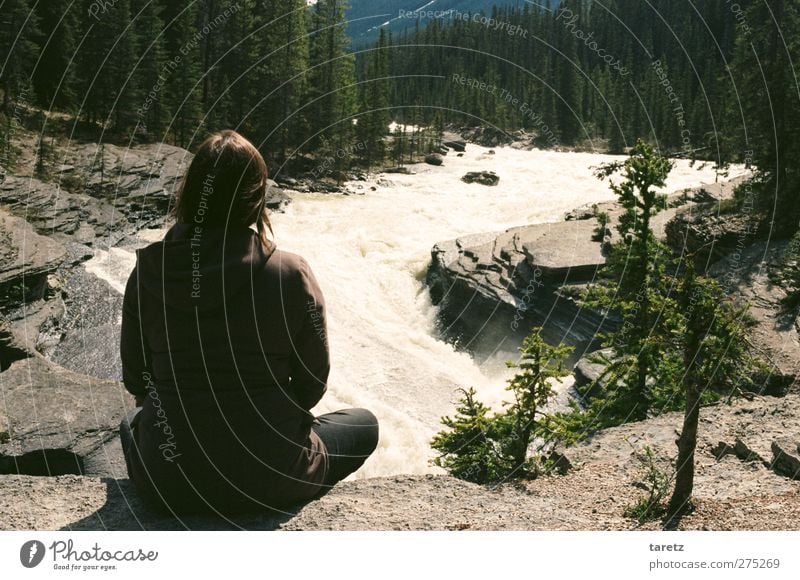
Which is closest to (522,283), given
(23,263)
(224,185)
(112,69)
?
(23,263)

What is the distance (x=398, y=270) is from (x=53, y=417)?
45.9ft

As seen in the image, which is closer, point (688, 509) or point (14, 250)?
point (688, 509)

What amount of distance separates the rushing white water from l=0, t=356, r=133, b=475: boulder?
418 centimetres

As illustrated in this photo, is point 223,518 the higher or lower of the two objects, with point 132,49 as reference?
lower

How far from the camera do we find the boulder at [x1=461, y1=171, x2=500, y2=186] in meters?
39.5

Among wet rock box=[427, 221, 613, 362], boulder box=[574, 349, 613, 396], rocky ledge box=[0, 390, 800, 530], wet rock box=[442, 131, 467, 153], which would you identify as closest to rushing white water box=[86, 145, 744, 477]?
wet rock box=[427, 221, 613, 362]

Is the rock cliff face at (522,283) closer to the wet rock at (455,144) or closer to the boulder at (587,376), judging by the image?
the boulder at (587,376)

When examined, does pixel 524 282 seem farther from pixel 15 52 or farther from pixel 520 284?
pixel 15 52

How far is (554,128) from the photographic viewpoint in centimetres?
6906

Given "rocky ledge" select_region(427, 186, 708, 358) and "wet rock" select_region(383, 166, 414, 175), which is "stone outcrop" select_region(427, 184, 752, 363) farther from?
"wet rock" select_region(383, 166, 414, 175)

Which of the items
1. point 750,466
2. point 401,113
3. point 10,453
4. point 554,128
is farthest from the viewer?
point 401,113
